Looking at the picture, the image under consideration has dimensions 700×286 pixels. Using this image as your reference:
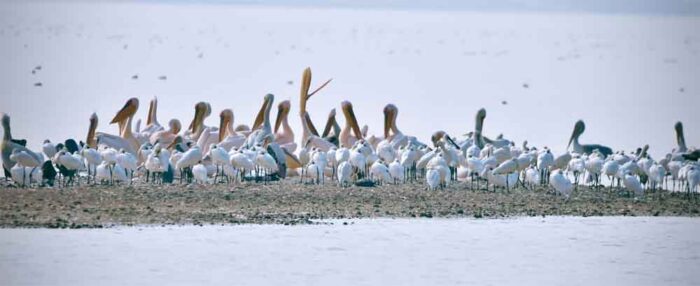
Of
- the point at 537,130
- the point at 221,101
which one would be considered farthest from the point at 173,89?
the point at 537,130

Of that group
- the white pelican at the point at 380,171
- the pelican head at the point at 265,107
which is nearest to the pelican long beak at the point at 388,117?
the pelican head at the point at 265,107

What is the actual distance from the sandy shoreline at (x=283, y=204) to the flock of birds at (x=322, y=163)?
0.17 metres

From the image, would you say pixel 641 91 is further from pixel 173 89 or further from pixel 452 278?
pixel 452 278

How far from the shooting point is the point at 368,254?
1021 cm

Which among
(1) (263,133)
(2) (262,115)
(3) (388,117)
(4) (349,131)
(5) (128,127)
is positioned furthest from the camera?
(3) (388,117)

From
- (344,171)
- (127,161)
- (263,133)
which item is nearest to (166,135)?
(263,133)

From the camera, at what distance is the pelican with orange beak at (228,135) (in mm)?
14086

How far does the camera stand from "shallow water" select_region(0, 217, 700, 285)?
31.0 ft

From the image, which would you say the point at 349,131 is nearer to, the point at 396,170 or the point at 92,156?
the point at 396,170

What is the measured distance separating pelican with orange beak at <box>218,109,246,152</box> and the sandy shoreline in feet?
3.91

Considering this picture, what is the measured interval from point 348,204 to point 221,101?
10447 mm

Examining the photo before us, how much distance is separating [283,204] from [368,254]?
1.70 m

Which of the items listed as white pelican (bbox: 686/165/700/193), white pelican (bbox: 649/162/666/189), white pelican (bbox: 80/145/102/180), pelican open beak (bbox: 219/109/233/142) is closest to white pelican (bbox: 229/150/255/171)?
white pelican (bbox: 80/145/102/180)

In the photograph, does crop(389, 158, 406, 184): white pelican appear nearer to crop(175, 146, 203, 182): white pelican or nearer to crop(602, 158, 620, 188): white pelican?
crop(175, 146, 203, 182): white pelican
